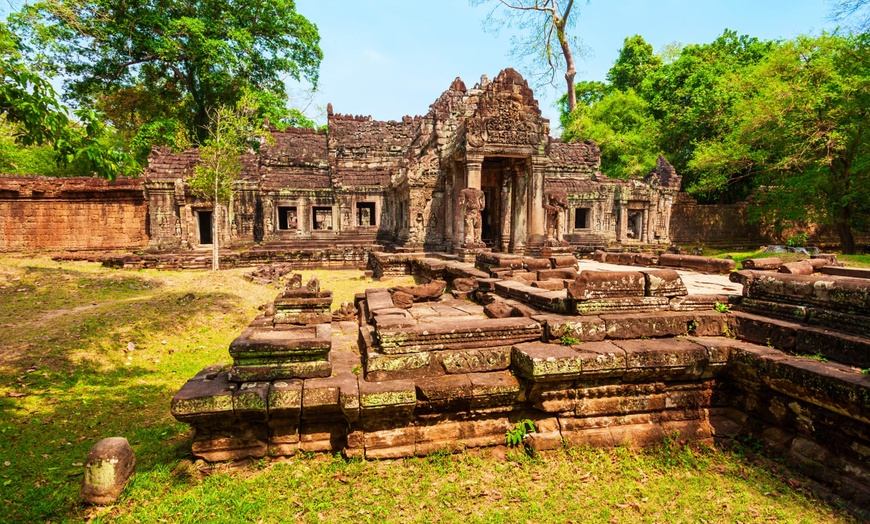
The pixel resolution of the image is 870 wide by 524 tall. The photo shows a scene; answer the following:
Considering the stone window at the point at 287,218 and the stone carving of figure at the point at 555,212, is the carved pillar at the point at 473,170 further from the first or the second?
the stone window at the point at 287,218

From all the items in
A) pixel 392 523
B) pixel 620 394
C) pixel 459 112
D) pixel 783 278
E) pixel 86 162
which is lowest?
pixel 392 523

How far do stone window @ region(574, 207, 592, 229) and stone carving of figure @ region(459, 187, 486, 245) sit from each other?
1208cm

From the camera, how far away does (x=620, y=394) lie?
4230 mm

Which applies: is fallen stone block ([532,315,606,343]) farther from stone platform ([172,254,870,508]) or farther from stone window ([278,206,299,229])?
stone window ([278,206,299,229])

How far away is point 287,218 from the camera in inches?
861

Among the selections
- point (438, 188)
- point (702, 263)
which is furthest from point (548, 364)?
point (438, 188)

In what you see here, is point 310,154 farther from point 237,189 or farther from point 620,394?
point 620,394

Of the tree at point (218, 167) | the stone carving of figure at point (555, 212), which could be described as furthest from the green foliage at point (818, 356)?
the tree at point (218, 167)

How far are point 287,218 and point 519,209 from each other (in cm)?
1372

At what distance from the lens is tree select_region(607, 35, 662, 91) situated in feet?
107

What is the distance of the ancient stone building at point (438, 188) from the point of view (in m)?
11.9

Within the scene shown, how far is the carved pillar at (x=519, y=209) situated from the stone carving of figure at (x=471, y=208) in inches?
55.8

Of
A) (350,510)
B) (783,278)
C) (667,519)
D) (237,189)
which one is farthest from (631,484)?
(237,189)

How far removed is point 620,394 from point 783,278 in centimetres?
232
